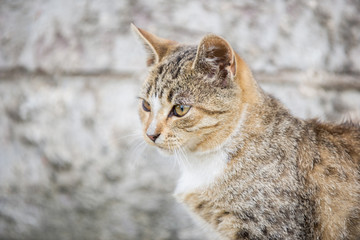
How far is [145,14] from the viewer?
3.45 meters

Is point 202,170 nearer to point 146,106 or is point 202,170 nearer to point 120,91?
point 146,106

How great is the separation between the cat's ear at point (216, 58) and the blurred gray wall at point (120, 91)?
4.26 feet

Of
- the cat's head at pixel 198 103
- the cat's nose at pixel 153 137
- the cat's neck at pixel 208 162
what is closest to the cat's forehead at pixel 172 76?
the cat's head at pixel 198 103

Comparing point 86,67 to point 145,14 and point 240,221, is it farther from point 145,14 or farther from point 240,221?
point 240,221

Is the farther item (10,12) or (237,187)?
(10,12)

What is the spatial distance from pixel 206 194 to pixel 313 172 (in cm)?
63

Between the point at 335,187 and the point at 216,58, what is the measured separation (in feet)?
3.23

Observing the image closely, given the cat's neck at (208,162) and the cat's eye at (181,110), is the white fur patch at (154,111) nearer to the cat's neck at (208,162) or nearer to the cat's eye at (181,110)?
the cat's eye at (181,110)

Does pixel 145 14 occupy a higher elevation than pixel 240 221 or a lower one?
higher

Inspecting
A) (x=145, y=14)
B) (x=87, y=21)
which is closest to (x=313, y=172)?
(x=145, y=14)

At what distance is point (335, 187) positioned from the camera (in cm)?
207

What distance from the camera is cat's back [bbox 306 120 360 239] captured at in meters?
2.04

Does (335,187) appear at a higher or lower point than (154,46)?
Result: lower

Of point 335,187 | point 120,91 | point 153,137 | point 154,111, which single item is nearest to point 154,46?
point 154,111
